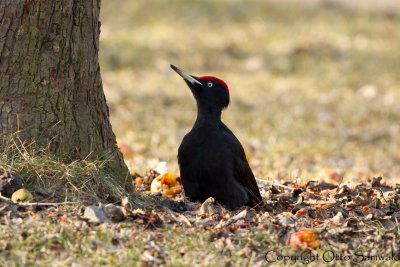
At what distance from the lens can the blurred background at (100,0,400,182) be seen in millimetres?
10453

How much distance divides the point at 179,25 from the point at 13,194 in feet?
39.8

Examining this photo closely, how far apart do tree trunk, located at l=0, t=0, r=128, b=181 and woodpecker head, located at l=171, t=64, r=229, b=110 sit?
123 centimetres

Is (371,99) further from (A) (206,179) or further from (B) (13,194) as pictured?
(B) (13,194)

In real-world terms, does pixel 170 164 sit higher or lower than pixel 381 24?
lower

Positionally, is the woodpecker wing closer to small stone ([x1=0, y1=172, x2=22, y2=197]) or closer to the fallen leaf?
the fallen leaf

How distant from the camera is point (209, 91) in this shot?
22.4 feet

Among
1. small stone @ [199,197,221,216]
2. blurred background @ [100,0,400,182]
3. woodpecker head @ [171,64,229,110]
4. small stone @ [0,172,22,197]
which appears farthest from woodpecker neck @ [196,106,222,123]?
small stone @ [0,172,22,197]

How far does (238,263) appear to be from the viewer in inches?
179

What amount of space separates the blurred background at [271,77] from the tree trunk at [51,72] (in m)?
2.33

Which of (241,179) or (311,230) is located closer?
(311,230)

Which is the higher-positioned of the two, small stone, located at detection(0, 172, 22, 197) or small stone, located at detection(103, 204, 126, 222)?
A: small stone, located at detection(0, 172, 22, 197)

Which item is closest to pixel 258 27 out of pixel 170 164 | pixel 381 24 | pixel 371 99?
pixel 381 24

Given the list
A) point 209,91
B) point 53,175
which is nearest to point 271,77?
point 209,91

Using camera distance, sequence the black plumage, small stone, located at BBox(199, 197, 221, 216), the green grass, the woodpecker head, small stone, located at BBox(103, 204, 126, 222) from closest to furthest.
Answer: the green grass → small stone, located at BBox(103, 204, 126, 222) → small stone, located at BBox(199, 197, 221, 216) → the black plumage → the woodpecker head
